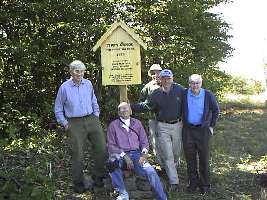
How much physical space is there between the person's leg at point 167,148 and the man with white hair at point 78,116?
965 millimetres

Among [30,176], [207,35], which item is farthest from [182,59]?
[30,176]

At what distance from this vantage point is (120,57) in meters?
7.32

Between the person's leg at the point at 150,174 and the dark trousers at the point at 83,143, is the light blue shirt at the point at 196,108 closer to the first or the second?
the person's leg at the point at 150,174

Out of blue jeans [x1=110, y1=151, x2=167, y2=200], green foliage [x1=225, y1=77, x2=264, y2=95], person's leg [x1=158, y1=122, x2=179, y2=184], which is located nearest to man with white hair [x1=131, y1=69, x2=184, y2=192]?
person's leg [x1=158, y1=122, x2=179, y2=184]

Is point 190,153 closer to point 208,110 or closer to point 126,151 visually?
point 208,110

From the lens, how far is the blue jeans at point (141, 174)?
639cm

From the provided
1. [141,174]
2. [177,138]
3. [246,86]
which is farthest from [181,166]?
[246,86]

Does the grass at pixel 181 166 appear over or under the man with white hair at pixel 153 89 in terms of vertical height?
under

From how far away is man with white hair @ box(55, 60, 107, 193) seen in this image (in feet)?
21.8

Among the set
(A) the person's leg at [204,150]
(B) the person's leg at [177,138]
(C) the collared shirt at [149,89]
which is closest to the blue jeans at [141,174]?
(B) the person's leg at [177,138]

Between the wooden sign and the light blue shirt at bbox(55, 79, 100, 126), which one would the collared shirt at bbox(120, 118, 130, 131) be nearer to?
the light blue shirt at bbox(55, 79, 100, 126)

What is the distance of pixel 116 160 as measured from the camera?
6.54 meters

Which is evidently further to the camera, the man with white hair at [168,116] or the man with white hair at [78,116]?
the man with white hair at [168,116]

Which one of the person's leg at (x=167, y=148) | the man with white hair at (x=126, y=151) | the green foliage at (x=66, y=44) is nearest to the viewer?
the man with white hair at (x=126, y=151)
